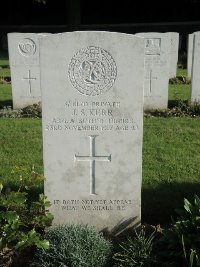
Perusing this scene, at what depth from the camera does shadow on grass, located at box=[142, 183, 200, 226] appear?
173 inches

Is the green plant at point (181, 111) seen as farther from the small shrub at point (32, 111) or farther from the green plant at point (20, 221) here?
the green plant at point (20, 221)

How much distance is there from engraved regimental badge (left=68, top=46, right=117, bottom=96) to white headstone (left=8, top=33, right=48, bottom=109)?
209 inches

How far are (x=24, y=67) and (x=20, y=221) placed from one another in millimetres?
5596

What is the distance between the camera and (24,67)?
28.7 ft

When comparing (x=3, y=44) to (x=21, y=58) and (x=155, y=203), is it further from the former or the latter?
(x=155, y=203)

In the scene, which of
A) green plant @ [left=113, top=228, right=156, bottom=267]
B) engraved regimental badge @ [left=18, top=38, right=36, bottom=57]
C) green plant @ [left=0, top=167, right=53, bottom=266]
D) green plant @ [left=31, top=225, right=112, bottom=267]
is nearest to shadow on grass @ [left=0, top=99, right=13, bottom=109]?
engraved regimental badge @ [left=18, top=38, right=36, bottom=57]

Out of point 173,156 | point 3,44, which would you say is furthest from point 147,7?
point 173,156

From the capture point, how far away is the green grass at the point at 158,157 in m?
4.66

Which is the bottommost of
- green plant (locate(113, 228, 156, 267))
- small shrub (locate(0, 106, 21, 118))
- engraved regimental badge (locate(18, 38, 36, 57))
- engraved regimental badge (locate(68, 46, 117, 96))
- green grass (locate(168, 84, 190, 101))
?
green plant (locate(113, 228, 156, 267))

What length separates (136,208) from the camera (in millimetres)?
3922

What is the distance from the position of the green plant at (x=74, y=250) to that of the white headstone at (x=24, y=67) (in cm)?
563

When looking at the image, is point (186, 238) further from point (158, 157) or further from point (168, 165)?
point (158, 157)

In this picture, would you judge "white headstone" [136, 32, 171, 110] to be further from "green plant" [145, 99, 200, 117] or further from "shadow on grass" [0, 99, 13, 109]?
"shadow on grass" [0, 99, 13, 109]

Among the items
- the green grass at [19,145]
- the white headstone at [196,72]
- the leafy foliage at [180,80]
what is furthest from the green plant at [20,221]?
the leafy foliage at [180,80]
